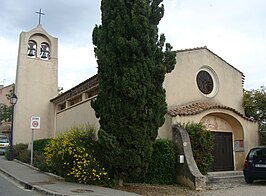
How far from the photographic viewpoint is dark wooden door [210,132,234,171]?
15.8m

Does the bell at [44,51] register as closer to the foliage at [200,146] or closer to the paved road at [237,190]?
the foliage at [200,146]

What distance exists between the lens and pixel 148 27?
1091 centimetres

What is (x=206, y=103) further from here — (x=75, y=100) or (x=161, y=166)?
(x=75, y=100)

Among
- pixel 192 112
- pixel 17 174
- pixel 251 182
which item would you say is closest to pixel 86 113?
pixel 17 174

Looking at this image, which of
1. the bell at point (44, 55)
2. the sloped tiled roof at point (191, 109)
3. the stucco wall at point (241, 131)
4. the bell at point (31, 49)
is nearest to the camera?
the sloped tiled roof at point (191, 109)

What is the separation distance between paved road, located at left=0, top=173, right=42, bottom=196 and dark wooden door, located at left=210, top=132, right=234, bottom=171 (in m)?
9.08

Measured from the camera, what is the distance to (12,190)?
10.2m

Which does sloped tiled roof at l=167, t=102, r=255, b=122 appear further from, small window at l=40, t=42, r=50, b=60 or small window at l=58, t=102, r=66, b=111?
small window at l=40, t=42, r=50, b=60

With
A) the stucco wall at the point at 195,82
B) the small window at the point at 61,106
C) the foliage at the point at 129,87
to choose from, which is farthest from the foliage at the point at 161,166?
the small window at the point at 61,106

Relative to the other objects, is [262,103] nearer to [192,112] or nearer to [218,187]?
[192,112]

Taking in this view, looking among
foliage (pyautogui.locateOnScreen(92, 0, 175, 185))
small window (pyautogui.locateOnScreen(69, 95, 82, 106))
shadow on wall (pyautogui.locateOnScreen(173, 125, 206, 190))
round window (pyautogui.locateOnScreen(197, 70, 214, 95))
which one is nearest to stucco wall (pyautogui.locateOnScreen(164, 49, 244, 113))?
round window (pyautogui.locateOnScreen(197, 70, 214, 95))

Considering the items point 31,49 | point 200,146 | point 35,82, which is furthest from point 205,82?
point 31,49

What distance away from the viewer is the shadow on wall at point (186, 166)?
11.5m

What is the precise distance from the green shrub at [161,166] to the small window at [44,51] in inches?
635
